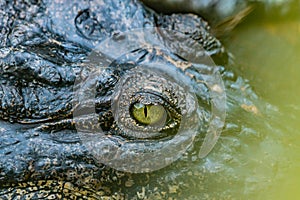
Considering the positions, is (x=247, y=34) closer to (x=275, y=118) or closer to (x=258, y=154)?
(x=275, y=118)

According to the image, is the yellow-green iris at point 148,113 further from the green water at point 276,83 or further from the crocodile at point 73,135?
the green water at point 276,83

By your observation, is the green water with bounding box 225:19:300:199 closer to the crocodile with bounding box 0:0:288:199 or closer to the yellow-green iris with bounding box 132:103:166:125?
the crocodile with bounding box 0:0:288:199

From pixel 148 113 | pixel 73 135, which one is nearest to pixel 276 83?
pixel 148 113

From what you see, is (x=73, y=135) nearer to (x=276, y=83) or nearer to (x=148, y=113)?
(x=148, y=113)

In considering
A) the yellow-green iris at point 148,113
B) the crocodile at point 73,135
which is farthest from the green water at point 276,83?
the yellow-green iris at point 148,113

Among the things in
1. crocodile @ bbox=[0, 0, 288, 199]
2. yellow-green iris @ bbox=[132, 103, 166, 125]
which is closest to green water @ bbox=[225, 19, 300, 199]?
crocodile @ bbox=[0, 0, 288, 199]
